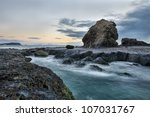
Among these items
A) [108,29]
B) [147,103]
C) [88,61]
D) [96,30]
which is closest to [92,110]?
[147,103]

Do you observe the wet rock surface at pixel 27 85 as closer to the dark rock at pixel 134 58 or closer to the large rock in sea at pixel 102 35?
the dark rock at pixel 134 58

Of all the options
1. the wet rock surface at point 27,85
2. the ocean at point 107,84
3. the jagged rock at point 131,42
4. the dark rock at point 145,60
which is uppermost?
Result: the jagged rock at point 131,42

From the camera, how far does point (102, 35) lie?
199 ft

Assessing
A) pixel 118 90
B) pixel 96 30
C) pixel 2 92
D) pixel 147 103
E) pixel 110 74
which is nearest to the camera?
pixel 147 103

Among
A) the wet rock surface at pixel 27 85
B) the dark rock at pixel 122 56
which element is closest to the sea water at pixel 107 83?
the dark rock at pixel 122 56

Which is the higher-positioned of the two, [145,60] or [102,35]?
[102,35]

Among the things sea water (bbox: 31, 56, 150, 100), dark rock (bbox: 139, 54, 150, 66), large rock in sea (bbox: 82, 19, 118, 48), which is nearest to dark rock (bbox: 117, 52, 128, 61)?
dark rock (bbox: 139, 54, 150, 66)

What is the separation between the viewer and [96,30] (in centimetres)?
6412

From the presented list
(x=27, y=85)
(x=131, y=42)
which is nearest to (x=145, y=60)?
(x=27, y=85)

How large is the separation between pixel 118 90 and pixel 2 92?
13.0 metres

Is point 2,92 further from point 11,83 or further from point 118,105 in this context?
point 118,105

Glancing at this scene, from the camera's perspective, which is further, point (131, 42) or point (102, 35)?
point (131, 42)

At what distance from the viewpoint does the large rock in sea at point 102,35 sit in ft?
196

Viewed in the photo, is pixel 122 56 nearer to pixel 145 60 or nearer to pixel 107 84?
pixel 145 60
